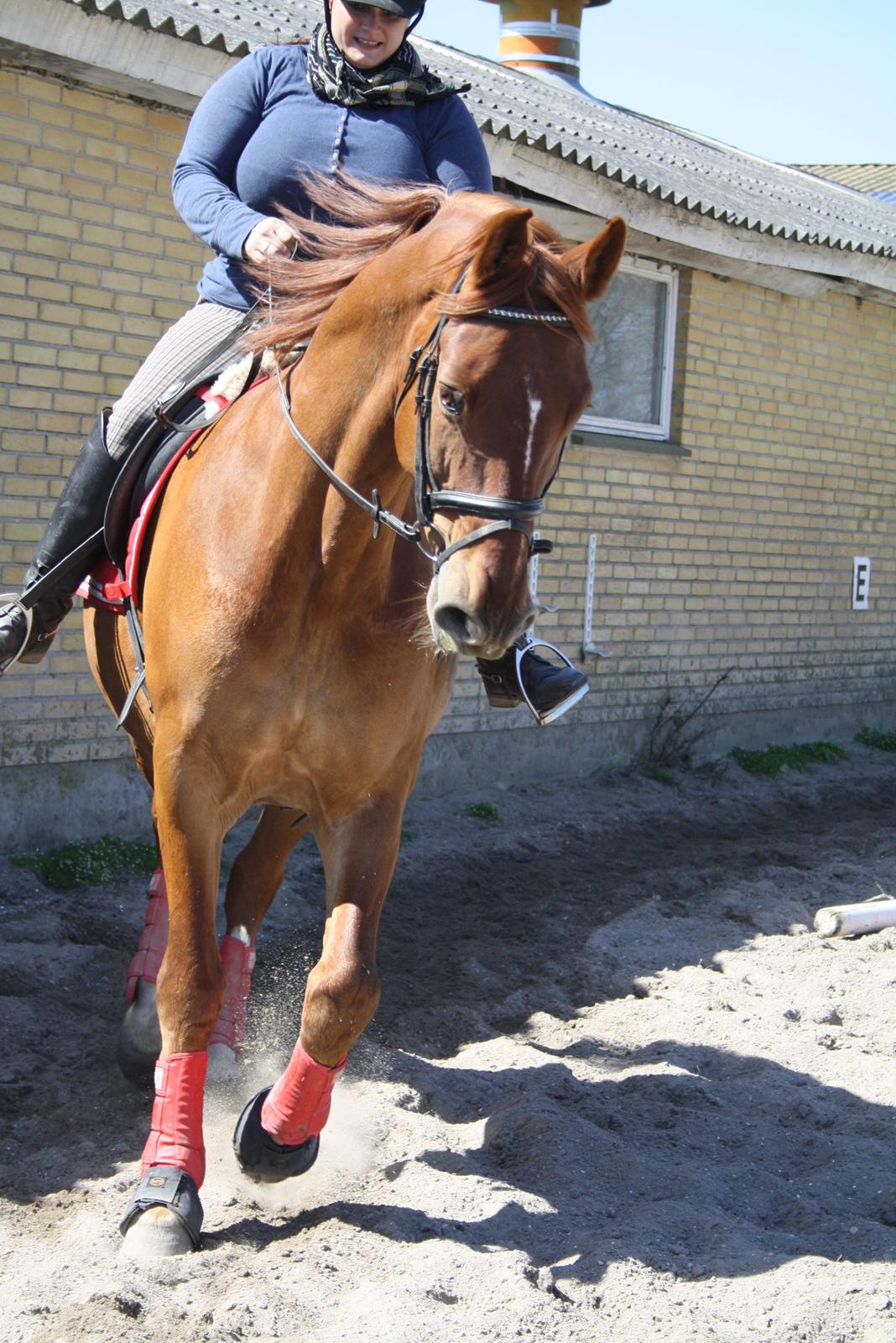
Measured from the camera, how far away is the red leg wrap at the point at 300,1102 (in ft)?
10.5

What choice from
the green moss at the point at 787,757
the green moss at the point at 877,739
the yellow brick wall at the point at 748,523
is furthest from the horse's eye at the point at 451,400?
the green moss at the point at 877,739

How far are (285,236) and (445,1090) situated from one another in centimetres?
250

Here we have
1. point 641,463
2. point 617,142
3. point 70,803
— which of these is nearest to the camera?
point 70,803

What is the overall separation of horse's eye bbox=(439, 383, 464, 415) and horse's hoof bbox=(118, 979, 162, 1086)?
7.38 ft

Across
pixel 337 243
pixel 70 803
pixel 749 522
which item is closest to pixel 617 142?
pixel 749 522

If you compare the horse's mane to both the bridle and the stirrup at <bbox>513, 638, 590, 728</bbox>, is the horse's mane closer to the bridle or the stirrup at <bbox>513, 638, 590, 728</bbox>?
the bridle

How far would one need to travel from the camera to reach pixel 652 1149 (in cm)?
368

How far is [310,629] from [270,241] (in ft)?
3.15

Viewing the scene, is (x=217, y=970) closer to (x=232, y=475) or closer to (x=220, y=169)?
(x=232, y=475)

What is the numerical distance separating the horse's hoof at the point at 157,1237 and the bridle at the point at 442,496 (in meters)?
1.61

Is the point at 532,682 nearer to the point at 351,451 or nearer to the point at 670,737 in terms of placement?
the point at 351,451

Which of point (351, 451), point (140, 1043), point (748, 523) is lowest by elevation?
point (140, 1043)

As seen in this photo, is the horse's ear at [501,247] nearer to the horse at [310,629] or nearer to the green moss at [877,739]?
the horse at [310,629]

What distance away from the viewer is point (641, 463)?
9.30m
